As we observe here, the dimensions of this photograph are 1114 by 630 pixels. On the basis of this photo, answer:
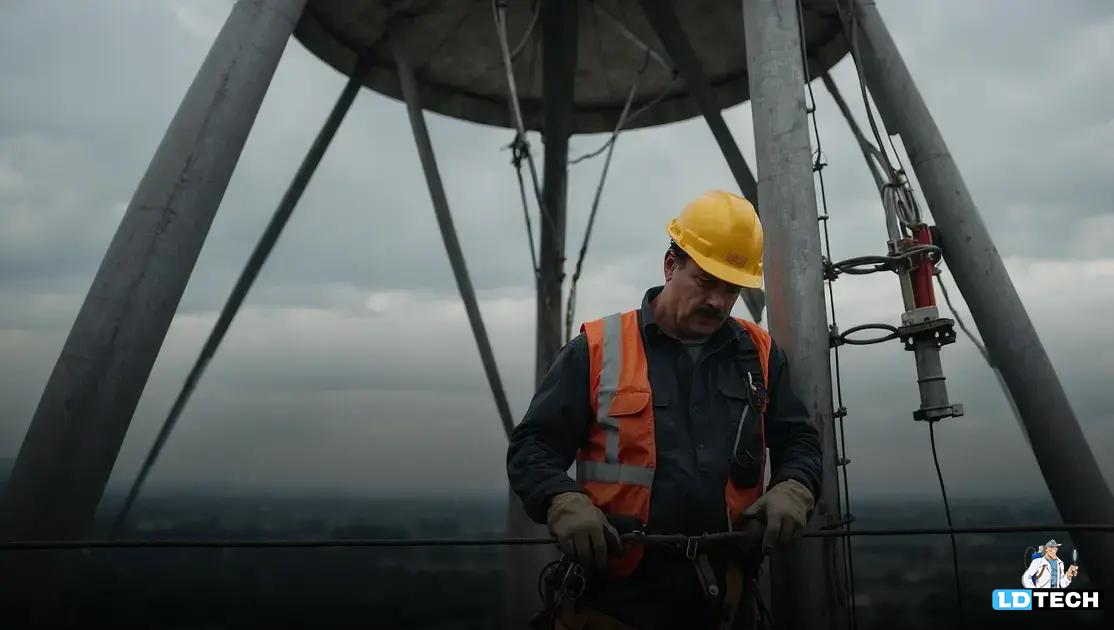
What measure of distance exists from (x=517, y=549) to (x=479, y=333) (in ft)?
12.1

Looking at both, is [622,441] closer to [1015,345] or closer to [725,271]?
[725,271]

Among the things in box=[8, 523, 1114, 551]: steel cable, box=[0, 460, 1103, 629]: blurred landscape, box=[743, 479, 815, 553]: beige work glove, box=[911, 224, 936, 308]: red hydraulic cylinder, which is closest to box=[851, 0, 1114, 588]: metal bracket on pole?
box=[0, 460, 1103, 629]: blurred landscape

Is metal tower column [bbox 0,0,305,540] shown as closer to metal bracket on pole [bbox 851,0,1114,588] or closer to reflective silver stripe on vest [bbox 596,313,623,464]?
reflective silver stripe on vest [bbox 596,313,623,464]

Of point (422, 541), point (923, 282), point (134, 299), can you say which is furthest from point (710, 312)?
point (134, 299)

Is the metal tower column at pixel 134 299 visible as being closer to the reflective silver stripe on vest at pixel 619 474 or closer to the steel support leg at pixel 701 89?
the reflective silver stripe on vest at pixel 619 474

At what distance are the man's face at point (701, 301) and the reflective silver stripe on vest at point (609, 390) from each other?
0.26 meters

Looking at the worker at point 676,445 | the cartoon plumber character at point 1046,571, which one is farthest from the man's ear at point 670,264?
the cartoon plumber character at point 1046,571

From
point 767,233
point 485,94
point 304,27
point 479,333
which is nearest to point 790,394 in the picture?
point 767,233

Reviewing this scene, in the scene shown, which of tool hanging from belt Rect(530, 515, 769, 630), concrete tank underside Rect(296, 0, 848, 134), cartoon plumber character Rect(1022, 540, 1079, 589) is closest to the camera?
tool hanging from belt Rect(530, 515, 769, 630)

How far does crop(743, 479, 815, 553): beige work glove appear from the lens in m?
2.71

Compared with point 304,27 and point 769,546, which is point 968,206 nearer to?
point 769,546

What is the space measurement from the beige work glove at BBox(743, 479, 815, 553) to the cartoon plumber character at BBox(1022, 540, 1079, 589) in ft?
6.34

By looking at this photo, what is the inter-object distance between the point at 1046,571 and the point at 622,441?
2720 mm

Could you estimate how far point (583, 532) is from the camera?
2559 millimetres
